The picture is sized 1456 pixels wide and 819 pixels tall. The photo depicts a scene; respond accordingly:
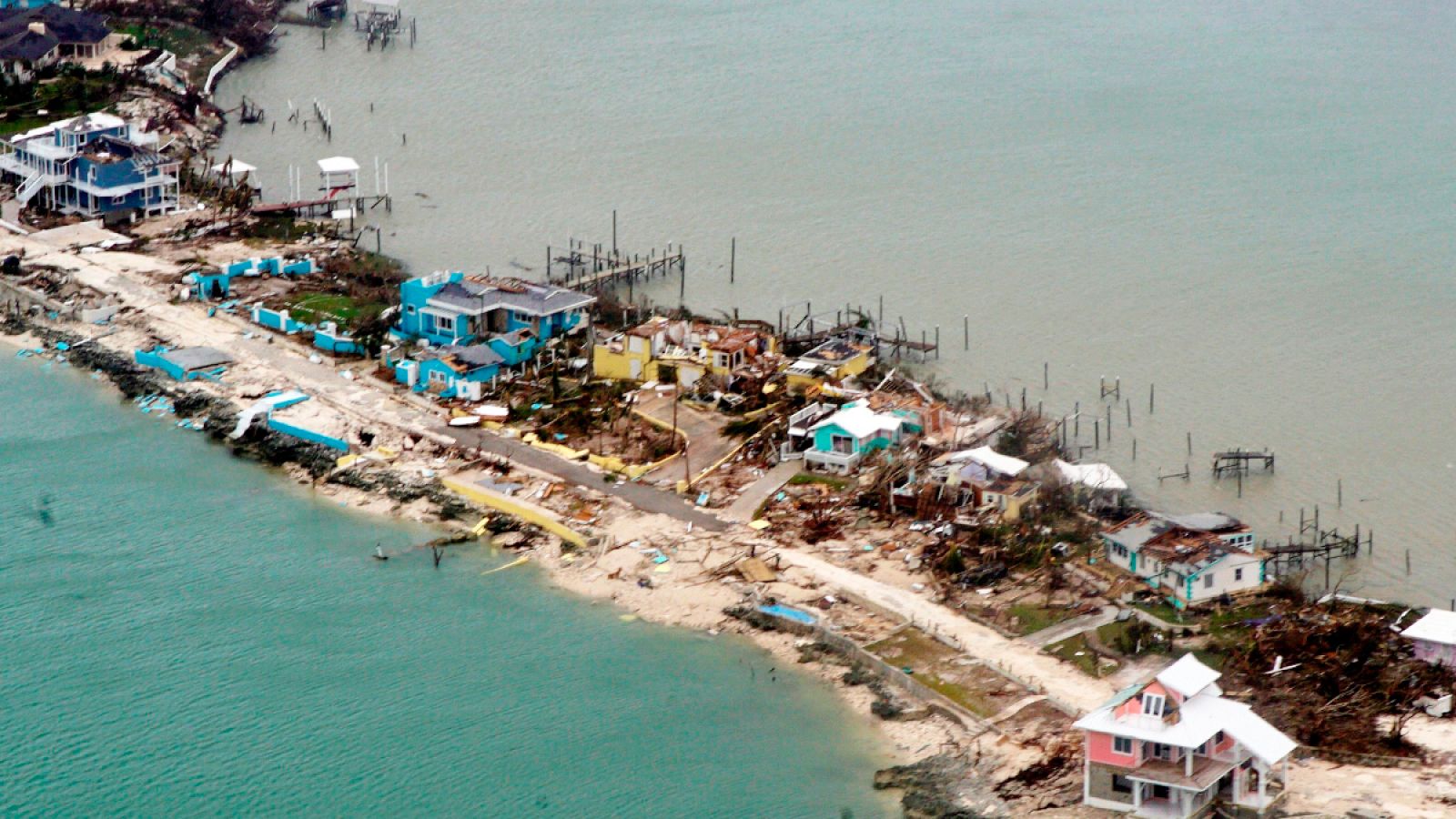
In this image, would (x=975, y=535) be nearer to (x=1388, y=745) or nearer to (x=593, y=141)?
(x=1388, y=745)

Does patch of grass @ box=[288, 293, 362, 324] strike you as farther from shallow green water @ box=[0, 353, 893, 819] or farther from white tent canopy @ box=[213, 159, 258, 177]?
white tent canopy @ box=[213, 159, 258, 177]

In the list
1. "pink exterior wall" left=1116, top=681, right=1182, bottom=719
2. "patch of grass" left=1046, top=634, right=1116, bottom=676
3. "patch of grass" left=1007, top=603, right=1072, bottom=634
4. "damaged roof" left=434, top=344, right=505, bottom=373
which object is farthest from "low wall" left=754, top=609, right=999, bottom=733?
"damaged roof" left=434, top=344, right=505, bottom=373

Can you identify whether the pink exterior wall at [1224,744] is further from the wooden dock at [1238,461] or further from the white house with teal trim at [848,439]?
the wooden dock at [1238,461]

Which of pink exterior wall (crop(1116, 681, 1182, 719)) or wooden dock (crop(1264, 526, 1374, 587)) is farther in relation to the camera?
wooden dock (crop(1264, 526, 1374, 587))

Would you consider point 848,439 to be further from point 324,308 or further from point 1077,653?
point 324,308

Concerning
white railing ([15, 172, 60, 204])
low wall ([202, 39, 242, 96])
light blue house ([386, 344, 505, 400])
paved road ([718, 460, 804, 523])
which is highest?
low wall ([202, 39, 242, 96])

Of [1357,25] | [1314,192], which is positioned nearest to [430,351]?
[1314,192]

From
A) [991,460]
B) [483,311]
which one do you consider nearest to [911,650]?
[991,460]
